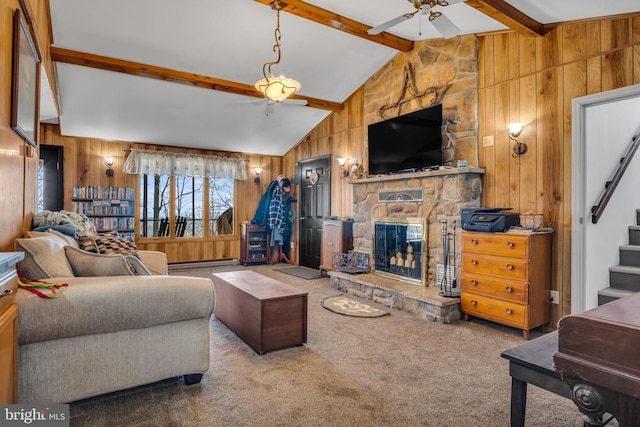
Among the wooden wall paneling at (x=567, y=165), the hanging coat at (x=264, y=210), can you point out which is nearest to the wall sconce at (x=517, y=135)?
the wooden wall paneling at (x=567, y=165)

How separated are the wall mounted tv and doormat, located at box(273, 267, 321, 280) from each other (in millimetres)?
2003

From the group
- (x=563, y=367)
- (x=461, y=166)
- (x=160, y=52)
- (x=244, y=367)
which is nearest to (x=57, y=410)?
(x=244, y=367)

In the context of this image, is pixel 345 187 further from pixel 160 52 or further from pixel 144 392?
pixel 144 392

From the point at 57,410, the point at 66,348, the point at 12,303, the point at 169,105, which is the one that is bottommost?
the point at 57,410

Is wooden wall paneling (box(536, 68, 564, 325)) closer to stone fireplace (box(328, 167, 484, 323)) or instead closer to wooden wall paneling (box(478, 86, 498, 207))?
wooden wall paneling (box(478, 86, 498, 207))

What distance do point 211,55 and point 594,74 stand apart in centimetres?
403

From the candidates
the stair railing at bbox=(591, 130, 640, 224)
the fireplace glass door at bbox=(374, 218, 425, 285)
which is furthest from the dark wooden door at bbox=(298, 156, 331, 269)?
the stair railing at bbox=(591, 130, 640, 224)

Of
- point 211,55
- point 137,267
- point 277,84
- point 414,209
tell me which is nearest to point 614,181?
point 414,209

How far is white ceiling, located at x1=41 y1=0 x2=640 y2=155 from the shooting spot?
11.6 feet

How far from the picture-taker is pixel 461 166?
375cm

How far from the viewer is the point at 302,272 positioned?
6.29 m

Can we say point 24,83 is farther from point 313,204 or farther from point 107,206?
point 313,204

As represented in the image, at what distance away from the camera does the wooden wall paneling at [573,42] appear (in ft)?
10.00

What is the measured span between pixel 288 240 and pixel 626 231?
5384mm
